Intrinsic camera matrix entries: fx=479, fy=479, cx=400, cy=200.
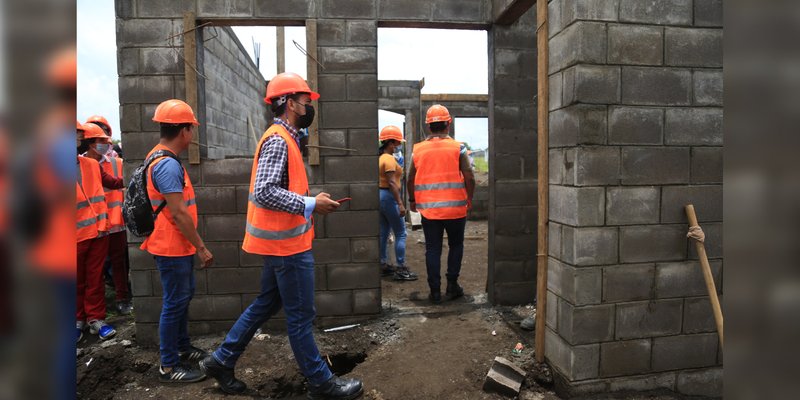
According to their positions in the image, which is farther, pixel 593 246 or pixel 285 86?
pixel 285 86

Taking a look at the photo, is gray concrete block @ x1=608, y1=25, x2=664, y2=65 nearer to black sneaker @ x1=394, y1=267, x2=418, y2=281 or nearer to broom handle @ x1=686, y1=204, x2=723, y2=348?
broom handle @ x1=686, y1=204, x2=723, y2=348

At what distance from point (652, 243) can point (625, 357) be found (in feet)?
2.42

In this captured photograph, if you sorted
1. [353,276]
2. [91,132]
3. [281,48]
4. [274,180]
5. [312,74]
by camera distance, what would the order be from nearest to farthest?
[274,180] → [312,74] → [353,276] → [91,132] → [281,48]

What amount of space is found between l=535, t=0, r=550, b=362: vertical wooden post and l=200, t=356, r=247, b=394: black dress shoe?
208 centimetres

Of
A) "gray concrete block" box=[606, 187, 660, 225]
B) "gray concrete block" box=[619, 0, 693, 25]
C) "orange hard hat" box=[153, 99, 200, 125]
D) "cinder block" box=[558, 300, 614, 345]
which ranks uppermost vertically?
"gray concrete block" box=[619, 0, 693, 25]

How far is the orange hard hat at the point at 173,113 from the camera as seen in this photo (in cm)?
331

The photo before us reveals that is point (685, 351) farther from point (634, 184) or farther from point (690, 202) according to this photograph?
point (634, 184)

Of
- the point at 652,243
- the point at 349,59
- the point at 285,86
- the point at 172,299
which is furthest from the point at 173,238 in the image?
the point at 652,243

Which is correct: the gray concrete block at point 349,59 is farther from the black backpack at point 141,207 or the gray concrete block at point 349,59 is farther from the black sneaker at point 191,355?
the black sneaker at point 191,355

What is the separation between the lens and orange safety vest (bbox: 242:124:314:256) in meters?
2.90

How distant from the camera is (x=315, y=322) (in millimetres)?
4285

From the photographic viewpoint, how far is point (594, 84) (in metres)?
2.85

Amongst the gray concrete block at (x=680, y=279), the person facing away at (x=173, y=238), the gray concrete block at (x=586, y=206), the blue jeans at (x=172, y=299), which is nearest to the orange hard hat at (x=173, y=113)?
the person facing away at (x=173, y=238)

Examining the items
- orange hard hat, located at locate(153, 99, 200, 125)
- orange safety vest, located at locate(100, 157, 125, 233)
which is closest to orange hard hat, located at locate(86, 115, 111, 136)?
orange safety vest, located at locate(100, 157, 125, 233)
